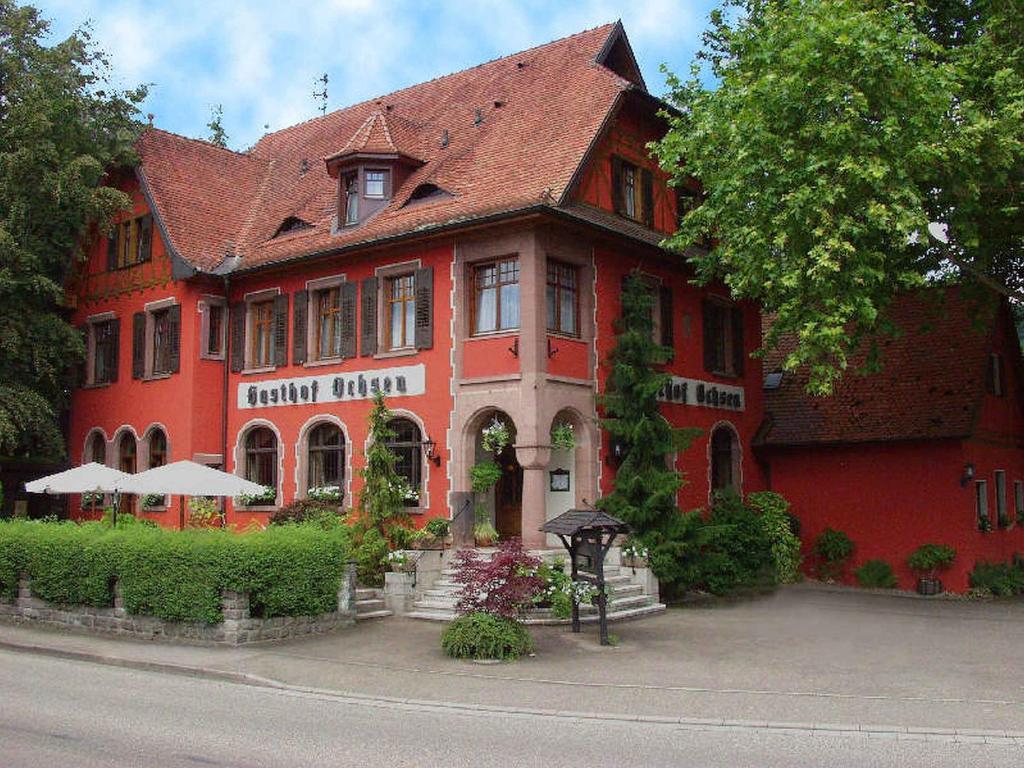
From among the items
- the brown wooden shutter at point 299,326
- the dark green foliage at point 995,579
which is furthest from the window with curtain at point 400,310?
the dark green foliage at point 995,579

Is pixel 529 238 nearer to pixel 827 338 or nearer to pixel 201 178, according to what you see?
pixel 827 338

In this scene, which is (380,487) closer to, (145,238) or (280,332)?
(280,332)

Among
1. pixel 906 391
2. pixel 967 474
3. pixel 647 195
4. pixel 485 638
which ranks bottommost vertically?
pixel 485 638

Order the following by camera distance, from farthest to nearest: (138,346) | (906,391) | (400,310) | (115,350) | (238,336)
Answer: (115,350) → (138,346) → (238,336) → (906,391) → (400,310)

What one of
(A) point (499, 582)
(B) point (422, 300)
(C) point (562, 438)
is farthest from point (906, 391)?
(A) point (499, 582)

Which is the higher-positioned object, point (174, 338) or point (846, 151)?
point (846, 151)

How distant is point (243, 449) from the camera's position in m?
24.2

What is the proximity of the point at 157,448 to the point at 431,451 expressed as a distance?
856 centimetres

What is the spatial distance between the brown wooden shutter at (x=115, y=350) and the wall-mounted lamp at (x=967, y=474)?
2000 centimetres

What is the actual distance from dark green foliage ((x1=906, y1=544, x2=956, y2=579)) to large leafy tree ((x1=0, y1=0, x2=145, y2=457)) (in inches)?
770

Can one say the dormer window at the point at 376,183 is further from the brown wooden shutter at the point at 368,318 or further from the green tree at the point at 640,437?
the green tree at the point at 640,437

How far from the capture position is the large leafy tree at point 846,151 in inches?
627

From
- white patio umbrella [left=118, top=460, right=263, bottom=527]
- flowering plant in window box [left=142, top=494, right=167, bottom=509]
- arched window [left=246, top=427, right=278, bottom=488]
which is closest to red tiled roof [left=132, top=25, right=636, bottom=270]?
arched window [left=246, top=427, right=278, bottom=488]

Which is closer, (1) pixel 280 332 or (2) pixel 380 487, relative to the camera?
(2) pixel 380 487
